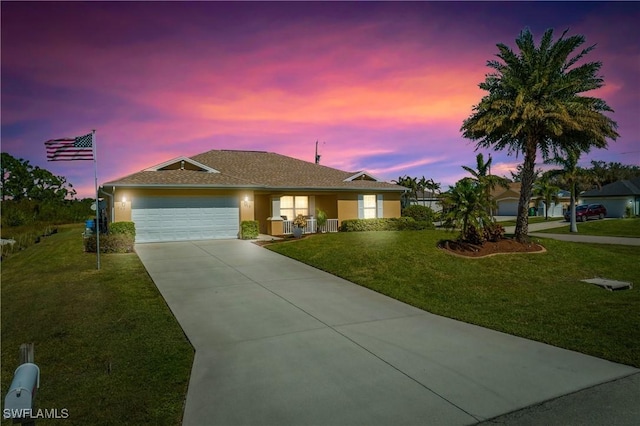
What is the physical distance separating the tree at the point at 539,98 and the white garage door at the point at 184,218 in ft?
45.8

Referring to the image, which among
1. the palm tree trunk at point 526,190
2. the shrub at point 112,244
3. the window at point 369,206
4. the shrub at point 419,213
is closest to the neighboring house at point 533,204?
the shrub at point 419,213

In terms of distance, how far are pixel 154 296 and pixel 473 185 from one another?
12281 mm

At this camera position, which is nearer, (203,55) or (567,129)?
(203,55)

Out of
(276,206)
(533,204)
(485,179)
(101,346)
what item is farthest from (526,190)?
(533,204)

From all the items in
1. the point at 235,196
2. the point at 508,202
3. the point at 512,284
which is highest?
the point at 235,196

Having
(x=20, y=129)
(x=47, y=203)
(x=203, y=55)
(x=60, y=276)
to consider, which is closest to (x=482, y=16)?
(x=203, y=55)

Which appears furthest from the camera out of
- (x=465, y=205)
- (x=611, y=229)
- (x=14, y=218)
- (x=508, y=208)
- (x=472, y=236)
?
(x=508, y=208)

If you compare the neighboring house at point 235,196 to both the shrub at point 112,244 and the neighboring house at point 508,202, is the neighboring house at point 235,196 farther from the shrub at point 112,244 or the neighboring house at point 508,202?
the neighboring house at point 508,202

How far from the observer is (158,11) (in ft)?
41.2

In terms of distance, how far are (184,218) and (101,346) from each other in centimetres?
1505

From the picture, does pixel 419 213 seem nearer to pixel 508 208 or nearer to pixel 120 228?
pixel 120 228

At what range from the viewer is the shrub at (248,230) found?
20.9m

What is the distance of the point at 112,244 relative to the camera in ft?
54.1

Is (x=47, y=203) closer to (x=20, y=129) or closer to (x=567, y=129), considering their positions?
(x=20, y=129)
